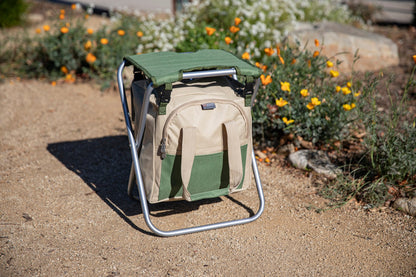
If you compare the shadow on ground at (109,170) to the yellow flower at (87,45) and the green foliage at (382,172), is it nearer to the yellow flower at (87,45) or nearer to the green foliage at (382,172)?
the green foliage at (382,172)

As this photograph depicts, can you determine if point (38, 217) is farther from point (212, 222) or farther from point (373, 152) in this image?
point (373, 152)

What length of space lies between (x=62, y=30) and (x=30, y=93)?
861 millimetres

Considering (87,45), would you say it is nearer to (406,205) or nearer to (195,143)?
(195,143)

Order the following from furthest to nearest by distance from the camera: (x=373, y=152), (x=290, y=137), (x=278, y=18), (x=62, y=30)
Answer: (x=278, y=18) → (x=62, y=30) → (x=290, y=137) → (x=373, y=152)

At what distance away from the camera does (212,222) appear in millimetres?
3076

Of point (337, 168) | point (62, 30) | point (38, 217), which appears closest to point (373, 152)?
point (337, 168)

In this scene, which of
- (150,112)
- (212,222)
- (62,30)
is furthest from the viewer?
A: (62,30)

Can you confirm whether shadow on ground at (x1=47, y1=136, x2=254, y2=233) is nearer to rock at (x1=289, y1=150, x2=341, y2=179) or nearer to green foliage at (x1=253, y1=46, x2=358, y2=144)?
rock at (x1=289, y1=150, x2=341, y2=179)

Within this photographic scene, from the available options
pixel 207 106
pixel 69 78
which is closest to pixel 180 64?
pixel 207 106

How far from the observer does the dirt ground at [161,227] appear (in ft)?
8.63

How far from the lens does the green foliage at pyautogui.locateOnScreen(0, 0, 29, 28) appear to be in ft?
24.8

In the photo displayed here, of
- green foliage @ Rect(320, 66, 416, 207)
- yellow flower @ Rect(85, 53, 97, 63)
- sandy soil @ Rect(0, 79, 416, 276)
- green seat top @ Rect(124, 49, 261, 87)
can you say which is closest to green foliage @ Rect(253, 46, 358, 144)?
green foliage @ Rect(320, 66, 416, 207)

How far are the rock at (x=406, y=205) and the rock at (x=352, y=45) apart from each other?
2507mm

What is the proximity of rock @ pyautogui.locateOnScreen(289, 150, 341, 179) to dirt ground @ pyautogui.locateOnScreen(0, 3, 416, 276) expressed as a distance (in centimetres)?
12
